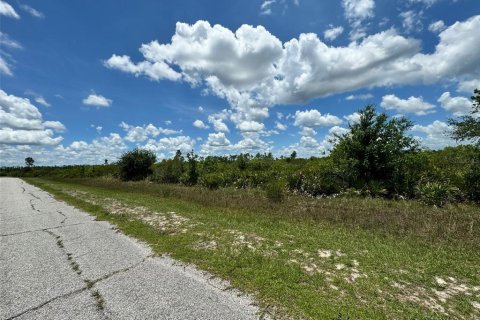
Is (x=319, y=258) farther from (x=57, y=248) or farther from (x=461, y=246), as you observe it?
(x=57, y=248)

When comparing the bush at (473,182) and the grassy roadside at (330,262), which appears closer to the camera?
the grassy roadside at (330,262)

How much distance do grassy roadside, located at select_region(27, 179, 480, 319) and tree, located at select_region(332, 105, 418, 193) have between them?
23.4 feet

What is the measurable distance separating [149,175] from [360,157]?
30110mm

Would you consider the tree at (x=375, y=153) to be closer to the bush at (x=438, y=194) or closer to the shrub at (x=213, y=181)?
the bush at (x=438, y=194)

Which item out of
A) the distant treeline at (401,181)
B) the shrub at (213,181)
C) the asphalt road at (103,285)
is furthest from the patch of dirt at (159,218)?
the shrub at (213,181)

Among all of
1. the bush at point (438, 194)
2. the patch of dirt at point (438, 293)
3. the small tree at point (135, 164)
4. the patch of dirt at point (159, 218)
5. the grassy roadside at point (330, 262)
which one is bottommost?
the patch of dirt at point (438, 293)

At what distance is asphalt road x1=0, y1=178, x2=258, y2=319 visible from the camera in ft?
12.3

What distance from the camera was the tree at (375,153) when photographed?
15.8m

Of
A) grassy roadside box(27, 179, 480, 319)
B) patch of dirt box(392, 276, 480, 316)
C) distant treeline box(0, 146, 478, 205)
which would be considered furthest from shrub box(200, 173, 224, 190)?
patch of dirt box(392, 276, 480, 316)

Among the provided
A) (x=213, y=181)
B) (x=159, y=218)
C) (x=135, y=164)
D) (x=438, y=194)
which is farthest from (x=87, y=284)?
(x=135, y=164)

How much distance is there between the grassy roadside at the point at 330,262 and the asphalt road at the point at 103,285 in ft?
1.51

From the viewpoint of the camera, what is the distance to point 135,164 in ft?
128

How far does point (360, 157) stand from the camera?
16.7 metres

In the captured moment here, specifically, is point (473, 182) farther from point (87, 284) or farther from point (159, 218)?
point (87, 284)
